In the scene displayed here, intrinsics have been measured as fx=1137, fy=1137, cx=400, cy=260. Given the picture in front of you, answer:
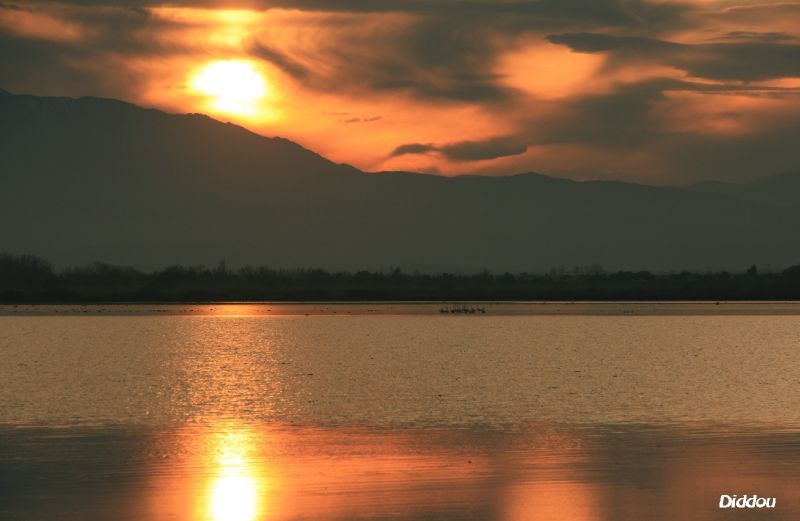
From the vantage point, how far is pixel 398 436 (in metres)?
26.5

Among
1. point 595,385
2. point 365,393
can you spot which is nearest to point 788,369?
point 595,385

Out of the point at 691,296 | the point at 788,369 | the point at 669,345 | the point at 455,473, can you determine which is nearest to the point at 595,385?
the point at 788,369

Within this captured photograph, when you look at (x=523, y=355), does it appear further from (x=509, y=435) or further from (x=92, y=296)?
(x=92, y=296)

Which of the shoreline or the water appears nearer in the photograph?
the water

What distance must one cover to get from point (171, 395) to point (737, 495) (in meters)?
23.4

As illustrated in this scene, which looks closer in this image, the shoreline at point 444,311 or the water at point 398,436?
the water at point 398,436

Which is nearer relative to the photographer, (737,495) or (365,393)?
(737,495)

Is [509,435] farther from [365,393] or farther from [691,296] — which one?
[691,296]

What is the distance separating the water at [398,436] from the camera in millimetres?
18594

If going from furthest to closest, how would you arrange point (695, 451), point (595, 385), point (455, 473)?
point (595, 385) < point (695, 451) < point (455, 473)

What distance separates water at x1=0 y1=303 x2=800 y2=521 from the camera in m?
18.6

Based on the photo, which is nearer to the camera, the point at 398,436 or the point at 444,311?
the point at 398,436

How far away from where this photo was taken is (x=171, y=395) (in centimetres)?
3809

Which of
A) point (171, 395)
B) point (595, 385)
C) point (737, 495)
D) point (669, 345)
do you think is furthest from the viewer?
point (669, 345)
